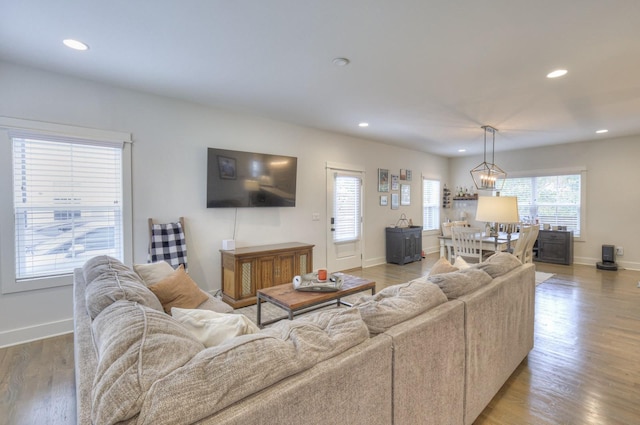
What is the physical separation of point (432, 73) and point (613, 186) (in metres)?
5.62

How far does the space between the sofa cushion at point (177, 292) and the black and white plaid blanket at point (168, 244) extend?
3.72 feet

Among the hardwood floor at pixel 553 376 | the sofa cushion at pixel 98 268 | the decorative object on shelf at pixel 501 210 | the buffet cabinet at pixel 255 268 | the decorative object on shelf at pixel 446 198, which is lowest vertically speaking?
the hardwood floor at pixel 553 376

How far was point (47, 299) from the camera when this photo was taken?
3080 millimetres

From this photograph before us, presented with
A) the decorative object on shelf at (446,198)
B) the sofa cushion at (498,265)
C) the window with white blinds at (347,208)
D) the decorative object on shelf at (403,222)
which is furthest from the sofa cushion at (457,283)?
the decorative object on shelf at (446,198)

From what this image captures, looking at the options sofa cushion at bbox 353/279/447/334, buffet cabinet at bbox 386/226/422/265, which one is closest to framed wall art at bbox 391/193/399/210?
buffet cabinet at bbox 386/226/422/265

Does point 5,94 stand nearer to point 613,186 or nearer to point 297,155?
point 297,155

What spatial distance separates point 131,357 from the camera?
0.81 m

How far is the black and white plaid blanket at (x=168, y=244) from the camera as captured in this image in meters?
3.53

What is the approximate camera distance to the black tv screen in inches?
158

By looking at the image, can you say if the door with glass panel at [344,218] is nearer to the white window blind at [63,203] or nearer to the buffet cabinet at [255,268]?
the buffet cabinet at [255,268]

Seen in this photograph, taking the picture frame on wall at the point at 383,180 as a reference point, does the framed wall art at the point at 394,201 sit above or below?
below

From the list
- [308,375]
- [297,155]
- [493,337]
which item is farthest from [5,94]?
[493,337]

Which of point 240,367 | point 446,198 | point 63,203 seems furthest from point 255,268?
point 446,198

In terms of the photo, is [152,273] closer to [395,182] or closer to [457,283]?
[457,283]
